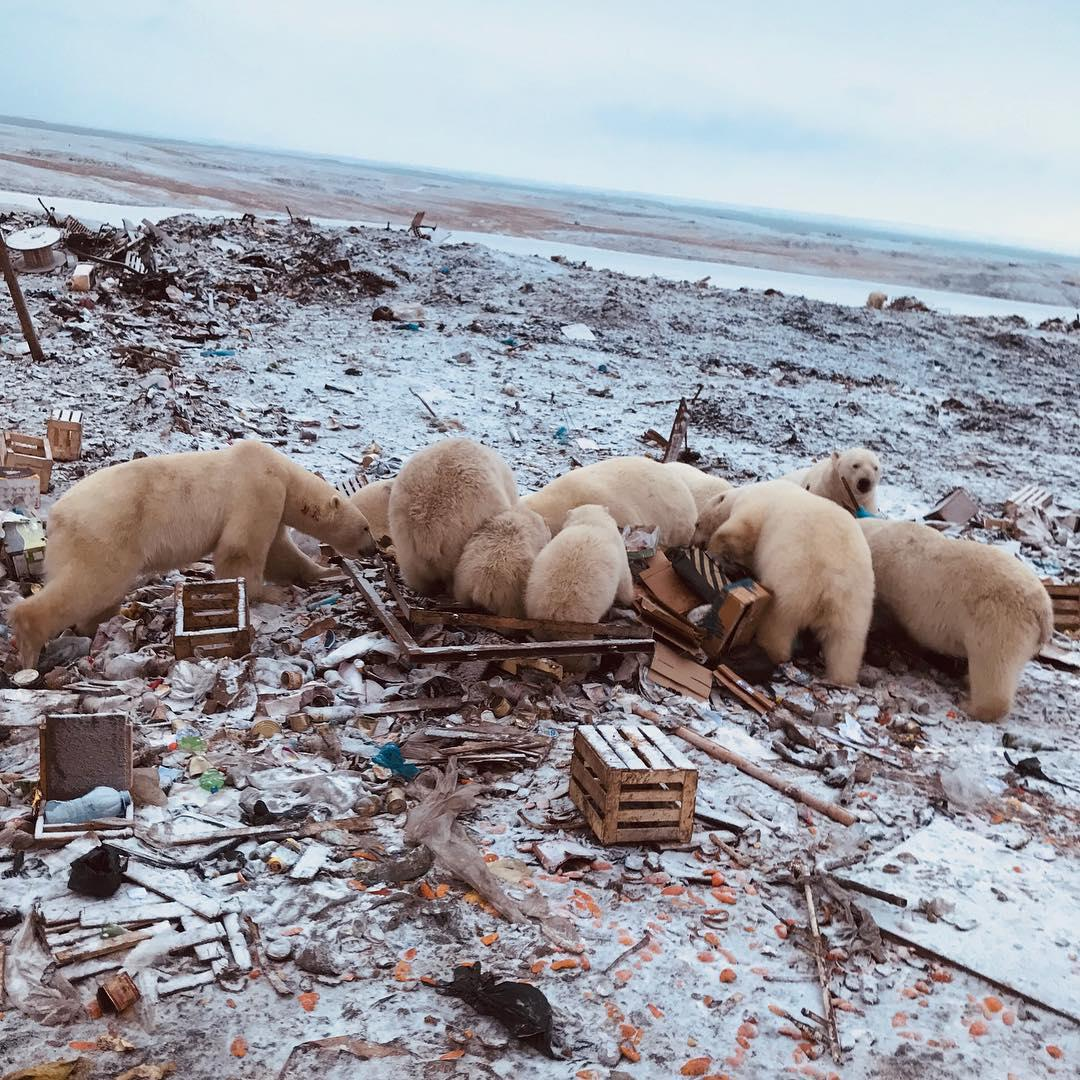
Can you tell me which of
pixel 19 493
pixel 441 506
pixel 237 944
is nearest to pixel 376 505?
pixel 441 506

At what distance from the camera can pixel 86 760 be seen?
4.09 meters

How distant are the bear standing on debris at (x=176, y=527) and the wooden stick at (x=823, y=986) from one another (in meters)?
4.21

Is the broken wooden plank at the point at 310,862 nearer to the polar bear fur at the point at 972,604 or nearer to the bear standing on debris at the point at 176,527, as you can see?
the bear standing on debris at the point at 176,527

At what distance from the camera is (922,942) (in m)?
3.92

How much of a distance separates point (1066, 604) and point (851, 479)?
1.98m

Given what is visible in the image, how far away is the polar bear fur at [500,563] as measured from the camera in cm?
622

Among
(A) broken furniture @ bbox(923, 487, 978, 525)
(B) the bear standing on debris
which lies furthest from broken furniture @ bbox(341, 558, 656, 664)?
(A) broken furniture @ bbox(923, 487, 978, 525)

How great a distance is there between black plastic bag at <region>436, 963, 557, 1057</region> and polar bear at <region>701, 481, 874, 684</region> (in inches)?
147

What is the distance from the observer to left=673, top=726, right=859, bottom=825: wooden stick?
486 centimetres

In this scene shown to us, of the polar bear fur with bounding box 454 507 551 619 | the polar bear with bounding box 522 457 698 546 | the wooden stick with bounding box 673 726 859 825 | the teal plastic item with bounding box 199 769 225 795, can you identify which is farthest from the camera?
the polar bear with bounding box 522 457 698 546

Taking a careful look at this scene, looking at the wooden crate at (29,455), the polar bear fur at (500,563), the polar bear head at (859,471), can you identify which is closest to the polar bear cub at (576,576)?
the polar bear fur at (500,563)

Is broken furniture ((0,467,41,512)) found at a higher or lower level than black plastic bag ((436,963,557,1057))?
higher

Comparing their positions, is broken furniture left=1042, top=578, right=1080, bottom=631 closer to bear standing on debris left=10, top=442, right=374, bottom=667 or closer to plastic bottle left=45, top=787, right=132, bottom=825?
bear standing on debris left=10, top=442, right=374, bottom=667

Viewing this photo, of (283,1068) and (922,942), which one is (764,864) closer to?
(922,942)
